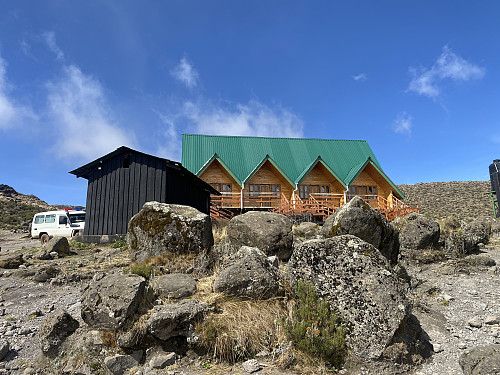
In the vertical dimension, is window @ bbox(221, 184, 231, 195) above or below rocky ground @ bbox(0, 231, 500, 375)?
above

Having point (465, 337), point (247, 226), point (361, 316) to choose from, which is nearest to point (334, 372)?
point (361, 316)

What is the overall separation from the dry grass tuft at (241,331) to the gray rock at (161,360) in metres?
0.51

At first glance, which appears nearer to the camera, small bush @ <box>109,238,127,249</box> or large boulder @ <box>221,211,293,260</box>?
large boulder @ <box>221,211,293,260</box>

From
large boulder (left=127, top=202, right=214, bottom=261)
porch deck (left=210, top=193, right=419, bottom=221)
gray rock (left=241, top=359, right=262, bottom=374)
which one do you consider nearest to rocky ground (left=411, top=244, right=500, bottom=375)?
gray rock (left=241, top=359, right=262, bottom=374)

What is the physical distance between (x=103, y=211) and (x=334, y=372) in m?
14.9

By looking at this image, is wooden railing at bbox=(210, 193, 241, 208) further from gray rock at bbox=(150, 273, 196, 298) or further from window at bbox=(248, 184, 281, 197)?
gray rock at bbox=(150, 273, 196, 298)

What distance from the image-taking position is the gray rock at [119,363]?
4.62 m

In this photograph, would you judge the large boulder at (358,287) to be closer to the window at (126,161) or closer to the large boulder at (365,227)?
the large boulder at (365,227)

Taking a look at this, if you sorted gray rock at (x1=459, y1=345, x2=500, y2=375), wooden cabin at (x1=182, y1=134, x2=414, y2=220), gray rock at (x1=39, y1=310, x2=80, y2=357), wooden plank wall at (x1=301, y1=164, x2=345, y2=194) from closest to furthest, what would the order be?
1. gray rock at (x1=459, y1=345, x2=500, y2=375)
2. gray rock at (x1=39, y1=310, x2=80, y2=357)
3. wooden cabin at (x1=182, y1=134, x2=414, y2=220)
4. wooden plank wall at (x1=301, y1=164, x2=345, y2=194)

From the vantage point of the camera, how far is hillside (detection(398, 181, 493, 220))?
37.1 meters

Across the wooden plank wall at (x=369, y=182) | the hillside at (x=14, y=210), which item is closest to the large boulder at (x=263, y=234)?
the wooden plank wall at (x=369, y=182)

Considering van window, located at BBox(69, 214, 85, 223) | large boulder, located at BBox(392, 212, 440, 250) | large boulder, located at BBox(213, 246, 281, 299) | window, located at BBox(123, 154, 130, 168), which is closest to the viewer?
large boulder, located at BBox(213, 246, 281, 299)

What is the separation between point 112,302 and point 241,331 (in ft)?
6.97

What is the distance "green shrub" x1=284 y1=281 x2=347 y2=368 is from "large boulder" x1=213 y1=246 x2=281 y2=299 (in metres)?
0.73
